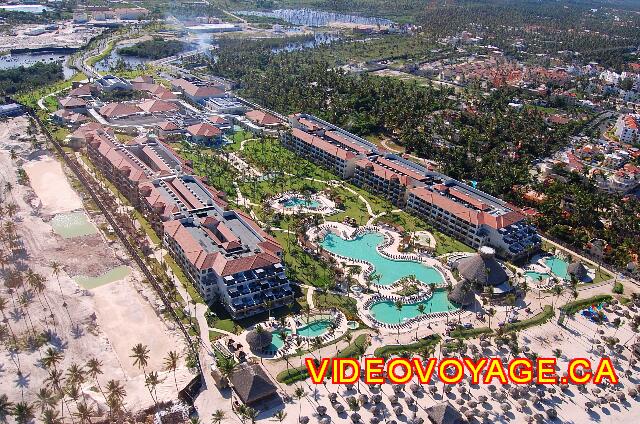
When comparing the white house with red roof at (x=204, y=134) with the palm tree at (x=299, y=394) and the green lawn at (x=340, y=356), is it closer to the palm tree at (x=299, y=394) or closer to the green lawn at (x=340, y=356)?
the green lawn at (x=340, y=356)

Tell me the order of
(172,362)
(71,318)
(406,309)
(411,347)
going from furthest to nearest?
1. (406,309)
2. (71,318)
3. (411,347)
4. (172,362)

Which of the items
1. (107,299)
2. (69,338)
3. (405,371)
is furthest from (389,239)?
(69,338)

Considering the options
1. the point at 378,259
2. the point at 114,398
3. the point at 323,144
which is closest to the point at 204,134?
the point at 323,144

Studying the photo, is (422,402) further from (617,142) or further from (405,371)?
(617,142)

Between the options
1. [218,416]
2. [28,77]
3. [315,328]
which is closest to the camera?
[218,416]

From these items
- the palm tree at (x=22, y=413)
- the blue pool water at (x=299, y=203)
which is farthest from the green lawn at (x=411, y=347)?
the blue pool water at (x=299, y=203)

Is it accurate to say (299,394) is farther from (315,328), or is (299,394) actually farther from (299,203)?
(299,203)

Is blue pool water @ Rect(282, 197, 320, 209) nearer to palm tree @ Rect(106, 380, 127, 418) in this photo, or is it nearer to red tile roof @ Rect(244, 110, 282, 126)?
red tile roof @ Rect(244, 110, 282, 126)
